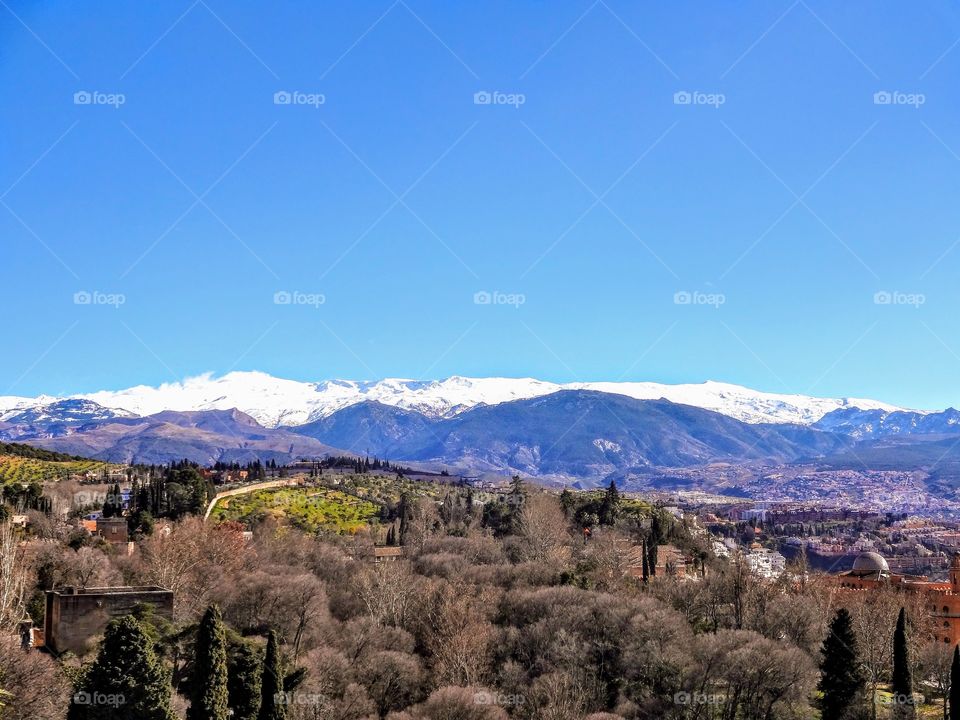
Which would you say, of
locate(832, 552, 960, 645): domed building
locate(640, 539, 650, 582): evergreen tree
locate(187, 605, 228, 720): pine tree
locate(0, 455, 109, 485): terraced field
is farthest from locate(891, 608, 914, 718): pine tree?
locate(0, 455, 109, 485): terraced field

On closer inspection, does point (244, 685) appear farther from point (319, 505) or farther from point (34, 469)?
point (34, 469)

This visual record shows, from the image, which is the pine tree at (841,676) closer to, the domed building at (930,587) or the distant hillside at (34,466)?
the domed building at (930,587)

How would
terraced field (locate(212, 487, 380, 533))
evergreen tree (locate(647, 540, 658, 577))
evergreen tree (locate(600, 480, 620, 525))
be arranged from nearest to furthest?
evergreen tree (locate(647, 540, 658, 577)) < terraced field (locate(212, 487, 380, 533)) < evergreen tree (locate(600, 480, 620, 525))

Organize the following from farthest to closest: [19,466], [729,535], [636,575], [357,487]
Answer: [729,535]
[357,487]
[19,466]
[636,575]

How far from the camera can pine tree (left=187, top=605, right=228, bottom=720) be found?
33.7 metres

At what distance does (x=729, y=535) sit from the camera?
6181 inches

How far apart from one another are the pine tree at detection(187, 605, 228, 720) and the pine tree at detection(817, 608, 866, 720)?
2349cm

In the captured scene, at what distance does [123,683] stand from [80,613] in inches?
331

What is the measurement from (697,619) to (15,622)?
31.6 meters

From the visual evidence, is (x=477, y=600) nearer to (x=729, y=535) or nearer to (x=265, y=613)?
(x=265, y=613)

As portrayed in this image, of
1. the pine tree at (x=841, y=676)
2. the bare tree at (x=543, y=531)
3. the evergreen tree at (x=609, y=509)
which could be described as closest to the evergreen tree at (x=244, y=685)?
the pine tree at (x=841, y=676)

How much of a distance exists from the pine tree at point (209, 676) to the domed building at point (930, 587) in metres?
44.2

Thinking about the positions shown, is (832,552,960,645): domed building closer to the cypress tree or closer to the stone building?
the cypress tree

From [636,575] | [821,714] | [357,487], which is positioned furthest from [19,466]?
[821,714]
